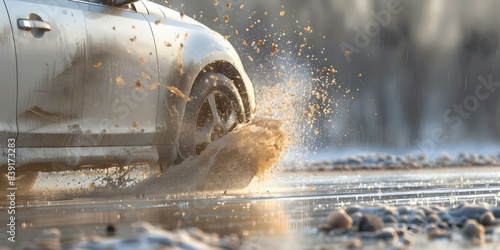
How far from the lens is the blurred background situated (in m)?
13.5

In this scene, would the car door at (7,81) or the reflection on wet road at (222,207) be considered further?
the car door at (7,81)

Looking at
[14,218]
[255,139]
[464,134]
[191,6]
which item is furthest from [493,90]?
[14,218]

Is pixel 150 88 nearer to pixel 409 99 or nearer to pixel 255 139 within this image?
pixel 255 139

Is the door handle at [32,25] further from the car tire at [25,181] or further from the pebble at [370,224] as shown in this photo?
the pebble at [370,224]

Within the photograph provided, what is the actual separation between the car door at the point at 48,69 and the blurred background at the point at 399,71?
6.09 m

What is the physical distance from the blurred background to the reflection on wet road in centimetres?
563

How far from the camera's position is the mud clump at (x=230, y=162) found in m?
6.82

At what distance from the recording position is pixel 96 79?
6059 mm

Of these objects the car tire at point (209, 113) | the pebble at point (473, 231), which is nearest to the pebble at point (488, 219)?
the pebble at point (473, 231)

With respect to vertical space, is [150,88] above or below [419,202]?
above

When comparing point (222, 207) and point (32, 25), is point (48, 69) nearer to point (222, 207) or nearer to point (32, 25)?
point (32, 25)

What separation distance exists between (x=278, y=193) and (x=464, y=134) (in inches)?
366

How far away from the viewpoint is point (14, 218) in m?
4.61

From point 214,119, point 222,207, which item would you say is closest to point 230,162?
point 214,119
